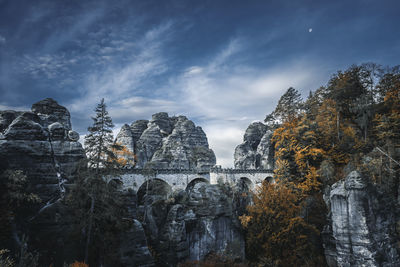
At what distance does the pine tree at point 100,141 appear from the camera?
14430 millimetres

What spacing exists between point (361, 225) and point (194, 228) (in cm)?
1312

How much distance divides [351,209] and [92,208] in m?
19.1

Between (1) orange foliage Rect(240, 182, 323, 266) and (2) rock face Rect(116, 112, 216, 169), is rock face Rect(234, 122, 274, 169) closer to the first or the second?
(2) rock face Rect(116, 112, 216, 169)

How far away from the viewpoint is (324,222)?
2230 cm

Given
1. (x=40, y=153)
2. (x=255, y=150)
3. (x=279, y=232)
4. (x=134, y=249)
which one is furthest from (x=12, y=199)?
(x=255, y=150)

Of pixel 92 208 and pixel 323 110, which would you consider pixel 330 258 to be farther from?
pixel 92 208

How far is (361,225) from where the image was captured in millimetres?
17250

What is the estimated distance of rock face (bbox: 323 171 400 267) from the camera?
16969 millimetres

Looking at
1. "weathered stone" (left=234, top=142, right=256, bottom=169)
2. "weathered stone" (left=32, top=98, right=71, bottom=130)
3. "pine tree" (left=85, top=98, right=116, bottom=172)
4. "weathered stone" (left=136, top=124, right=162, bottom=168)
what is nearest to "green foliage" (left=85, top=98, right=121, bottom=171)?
"pine tree" (left=85, top=98, right=116, bottom=172)

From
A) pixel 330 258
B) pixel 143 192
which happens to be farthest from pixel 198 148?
pixel 330 258

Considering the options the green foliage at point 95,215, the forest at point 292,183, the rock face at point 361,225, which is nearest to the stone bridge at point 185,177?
the forest at point 292,183

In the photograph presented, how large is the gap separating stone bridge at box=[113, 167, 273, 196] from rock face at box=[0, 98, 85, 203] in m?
12.6

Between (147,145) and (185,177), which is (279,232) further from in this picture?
(147,145)

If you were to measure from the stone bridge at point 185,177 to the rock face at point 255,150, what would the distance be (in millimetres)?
7181
